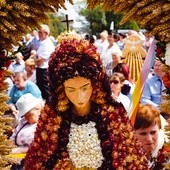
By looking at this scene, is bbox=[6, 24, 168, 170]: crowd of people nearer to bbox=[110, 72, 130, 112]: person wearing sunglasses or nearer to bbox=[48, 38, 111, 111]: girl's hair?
bbox=[48, 38, 111, 111]: girl's hair

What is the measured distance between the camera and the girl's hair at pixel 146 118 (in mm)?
4340

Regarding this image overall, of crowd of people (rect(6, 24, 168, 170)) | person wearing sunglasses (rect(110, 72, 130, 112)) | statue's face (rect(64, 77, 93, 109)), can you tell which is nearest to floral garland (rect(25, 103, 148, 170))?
crowd of people (rect(6, 24, 168, 170))

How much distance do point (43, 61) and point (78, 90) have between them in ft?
15.6

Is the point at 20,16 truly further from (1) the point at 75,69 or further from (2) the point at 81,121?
(2) the point at 81,121

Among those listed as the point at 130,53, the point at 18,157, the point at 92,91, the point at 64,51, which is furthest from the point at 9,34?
the point at 130,53

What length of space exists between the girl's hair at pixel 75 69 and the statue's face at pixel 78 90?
0.03m

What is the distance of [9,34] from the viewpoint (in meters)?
3.21

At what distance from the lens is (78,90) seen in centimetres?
350

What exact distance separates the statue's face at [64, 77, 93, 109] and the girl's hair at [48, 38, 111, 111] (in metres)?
0.03

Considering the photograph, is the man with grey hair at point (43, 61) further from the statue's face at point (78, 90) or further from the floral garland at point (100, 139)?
the statue's face at point (78, 90)

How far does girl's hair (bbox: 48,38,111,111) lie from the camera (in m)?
3.51

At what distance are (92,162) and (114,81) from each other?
2335mm

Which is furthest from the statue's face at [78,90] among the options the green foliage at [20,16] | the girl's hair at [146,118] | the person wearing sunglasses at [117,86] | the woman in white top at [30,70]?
the woman in white top at [30,70]

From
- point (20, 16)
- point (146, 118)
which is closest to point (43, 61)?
point (146, 118)
